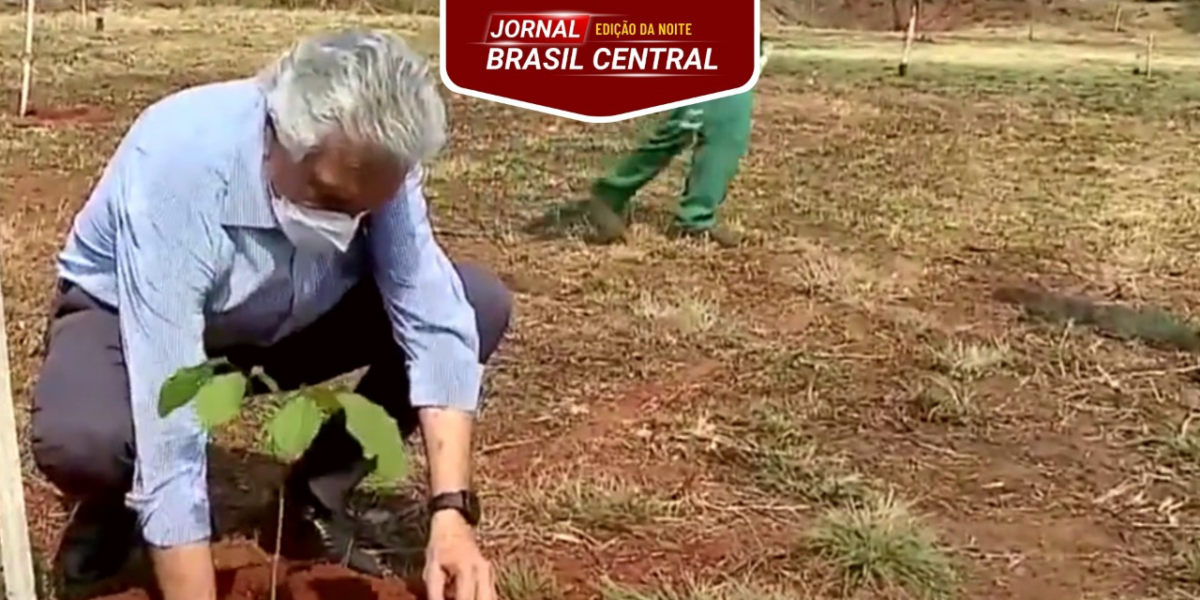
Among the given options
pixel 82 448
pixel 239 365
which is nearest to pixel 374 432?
pixel 82 448

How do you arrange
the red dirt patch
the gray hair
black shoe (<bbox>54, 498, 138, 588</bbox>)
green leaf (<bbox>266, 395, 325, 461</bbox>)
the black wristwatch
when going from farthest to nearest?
the red dirt patch, black shoe (<bbox>54, 498, 138, 588</bbox>), the black wristwatch, the gray hair, green leaf (<bbox>266, 395, 325, 461</bbox>)

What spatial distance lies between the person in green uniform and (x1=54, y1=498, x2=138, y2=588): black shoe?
339 centimetres

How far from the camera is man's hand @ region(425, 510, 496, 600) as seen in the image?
2.08 meters

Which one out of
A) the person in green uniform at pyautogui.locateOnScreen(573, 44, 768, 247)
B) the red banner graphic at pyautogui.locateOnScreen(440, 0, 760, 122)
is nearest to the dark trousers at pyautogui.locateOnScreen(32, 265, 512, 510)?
the person in green uniform at pyautogui.locateOnScreen(573, 44, 768, 247)

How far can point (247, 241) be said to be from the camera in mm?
2113

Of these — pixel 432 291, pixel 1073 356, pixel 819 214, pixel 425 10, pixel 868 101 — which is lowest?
pixel 425 10

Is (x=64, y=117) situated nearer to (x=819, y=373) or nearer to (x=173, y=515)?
(x=819, y=373)

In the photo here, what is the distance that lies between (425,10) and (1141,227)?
13.4 meters

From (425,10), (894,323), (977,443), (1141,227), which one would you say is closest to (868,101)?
(1141,227)

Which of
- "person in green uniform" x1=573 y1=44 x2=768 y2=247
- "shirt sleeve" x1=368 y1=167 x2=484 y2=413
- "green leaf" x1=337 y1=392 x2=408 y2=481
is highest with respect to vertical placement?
"green leaf" x1=337 y1=392 x2=408 y2=481

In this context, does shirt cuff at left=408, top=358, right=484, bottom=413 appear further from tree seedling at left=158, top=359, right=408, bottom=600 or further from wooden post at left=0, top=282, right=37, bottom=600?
wooden post at left=0, top=282, right=37, bottom=600

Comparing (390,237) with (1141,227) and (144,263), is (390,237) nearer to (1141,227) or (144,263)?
(144,263)

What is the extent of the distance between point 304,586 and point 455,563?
0.75 feet

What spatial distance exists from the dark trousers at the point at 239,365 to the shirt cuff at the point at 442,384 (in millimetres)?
230
